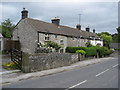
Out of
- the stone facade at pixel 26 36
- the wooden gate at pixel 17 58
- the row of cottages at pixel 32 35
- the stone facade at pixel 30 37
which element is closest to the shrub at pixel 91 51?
the row of cottages at pixel 32 35

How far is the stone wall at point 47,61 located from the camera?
1617 centimetres

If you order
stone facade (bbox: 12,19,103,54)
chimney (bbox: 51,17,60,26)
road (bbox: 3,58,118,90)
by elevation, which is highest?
chimney (bbox: 51,17,60,26)

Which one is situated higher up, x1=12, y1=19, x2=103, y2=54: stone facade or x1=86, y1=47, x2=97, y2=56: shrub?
x1=12, y1=19, x2=103, y2=54: stone facade

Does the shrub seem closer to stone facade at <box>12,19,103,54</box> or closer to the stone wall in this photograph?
stone facade at <box>12,19,103,54</box>

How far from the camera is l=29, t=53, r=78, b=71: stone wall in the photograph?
53.0ft

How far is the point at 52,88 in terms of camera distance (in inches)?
351

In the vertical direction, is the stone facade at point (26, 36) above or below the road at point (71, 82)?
above

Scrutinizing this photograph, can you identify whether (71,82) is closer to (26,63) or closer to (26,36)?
(26,63)

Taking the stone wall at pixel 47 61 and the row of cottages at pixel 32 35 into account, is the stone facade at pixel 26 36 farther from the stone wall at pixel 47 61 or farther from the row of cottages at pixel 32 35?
the stone wall at pixel 47 61

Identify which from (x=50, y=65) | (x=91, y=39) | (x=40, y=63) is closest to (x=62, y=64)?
(x=50, y=65)

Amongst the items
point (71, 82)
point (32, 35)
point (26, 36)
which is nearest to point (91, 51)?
point (32, 35)

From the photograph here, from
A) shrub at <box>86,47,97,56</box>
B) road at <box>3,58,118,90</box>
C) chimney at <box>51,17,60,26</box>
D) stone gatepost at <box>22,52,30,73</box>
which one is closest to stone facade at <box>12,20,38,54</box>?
chimney at <box>51,17,60,26</box>

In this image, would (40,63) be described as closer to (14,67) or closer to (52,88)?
(14,67)

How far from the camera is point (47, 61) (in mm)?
18328
